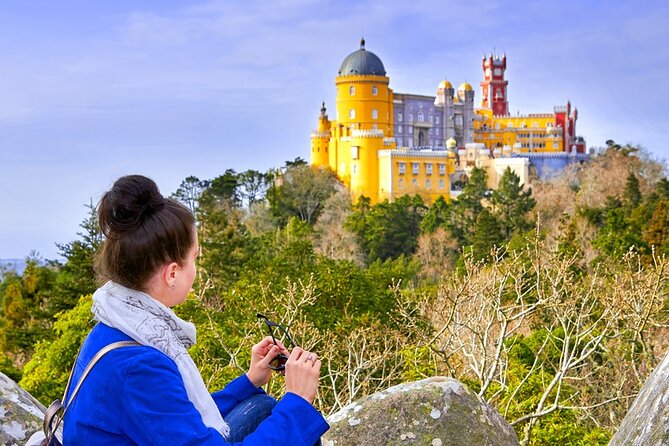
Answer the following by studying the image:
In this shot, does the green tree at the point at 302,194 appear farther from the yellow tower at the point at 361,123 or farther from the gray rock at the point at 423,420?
the gray rock at the point at 423,420

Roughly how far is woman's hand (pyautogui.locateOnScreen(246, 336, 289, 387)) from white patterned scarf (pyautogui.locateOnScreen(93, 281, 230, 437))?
1.36 ft

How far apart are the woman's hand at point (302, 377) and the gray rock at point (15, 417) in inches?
69.5

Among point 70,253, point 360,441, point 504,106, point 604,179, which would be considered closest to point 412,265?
point 604,179

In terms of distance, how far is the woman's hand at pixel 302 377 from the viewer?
2.44m

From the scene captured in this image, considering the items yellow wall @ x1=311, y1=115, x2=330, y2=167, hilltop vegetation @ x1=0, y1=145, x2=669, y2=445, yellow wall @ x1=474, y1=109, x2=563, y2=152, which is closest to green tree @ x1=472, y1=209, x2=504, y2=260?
hilltop vegetation @ x1=0, y1=145, x2=669, y2=445

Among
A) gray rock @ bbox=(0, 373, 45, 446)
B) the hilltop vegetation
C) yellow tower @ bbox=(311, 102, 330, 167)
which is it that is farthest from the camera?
yellow tower @ bbox=(311, 102, 330, 167)

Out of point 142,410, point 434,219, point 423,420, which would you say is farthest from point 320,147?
point 142,410

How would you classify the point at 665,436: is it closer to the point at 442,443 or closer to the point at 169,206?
the point at 442,443

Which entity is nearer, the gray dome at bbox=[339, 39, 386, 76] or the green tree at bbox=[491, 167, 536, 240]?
the green tree at bbox=[491, 167, 536, 240]

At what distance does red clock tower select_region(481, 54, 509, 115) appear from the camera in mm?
85812

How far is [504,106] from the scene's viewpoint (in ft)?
282

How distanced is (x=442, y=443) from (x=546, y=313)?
1632 cm

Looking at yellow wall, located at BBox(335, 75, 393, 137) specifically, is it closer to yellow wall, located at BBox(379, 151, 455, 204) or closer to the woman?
yellow wall, located at BBox(379, 151, 455, 204)

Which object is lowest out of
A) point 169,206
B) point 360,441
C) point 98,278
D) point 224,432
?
point 360,441
